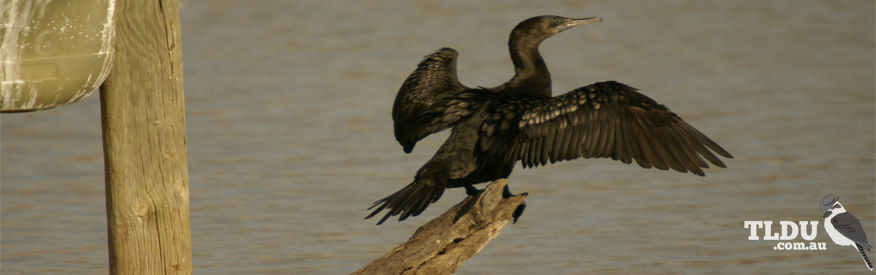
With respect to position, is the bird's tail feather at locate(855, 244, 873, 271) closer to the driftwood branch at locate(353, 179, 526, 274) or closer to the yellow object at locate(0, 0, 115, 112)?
the driftwood branch at locate(353, 179, 526, 274)

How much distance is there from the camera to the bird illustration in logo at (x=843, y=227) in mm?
7840

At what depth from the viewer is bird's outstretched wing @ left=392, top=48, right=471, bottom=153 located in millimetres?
5902

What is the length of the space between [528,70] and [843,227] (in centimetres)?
281

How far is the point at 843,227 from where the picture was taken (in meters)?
8.09

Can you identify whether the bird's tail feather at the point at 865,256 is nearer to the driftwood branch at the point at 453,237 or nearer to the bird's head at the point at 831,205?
the bird's head at the point at 831,205

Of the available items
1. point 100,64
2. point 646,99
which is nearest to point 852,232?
point 646,99

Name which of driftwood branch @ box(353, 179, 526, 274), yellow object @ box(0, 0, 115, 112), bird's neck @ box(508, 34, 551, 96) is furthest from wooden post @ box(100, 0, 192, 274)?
bird's neck @ box(508, 34, 551, 96)

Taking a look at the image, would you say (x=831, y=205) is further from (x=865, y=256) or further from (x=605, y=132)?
(x=605, y=132)

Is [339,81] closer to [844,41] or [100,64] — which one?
[844,41]

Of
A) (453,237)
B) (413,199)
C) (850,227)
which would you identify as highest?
(413,199)

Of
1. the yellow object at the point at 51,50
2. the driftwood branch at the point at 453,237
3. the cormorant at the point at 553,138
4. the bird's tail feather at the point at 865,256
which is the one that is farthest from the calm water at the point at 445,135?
the yellow object at the point at 51,50

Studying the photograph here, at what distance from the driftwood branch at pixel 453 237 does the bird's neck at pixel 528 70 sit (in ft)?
3.22

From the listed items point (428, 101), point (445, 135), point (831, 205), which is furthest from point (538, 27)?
point (445, 135)

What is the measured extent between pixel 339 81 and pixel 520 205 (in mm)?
7731
